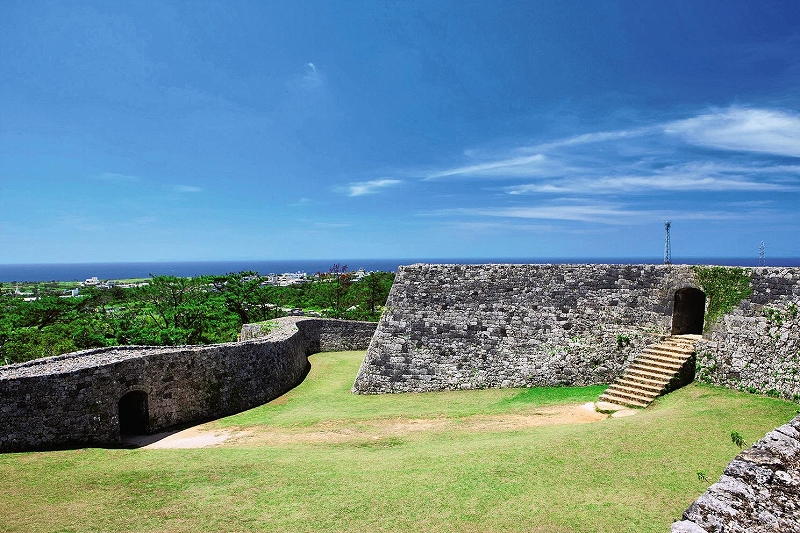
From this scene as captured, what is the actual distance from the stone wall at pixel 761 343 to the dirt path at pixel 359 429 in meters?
4.10

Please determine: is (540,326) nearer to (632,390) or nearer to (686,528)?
(632,390)

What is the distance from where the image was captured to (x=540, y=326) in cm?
1770

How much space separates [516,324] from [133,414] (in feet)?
45.0

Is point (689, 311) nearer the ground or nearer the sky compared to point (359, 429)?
nearer the sky

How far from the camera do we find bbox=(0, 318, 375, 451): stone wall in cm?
1185

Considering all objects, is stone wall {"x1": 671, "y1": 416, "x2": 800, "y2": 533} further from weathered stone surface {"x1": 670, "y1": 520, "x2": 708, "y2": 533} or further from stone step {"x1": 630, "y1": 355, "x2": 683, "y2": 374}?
stone step {"x1": 630, "y1": 355, "x2": 683, "y2": 374}

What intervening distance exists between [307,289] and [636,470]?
153 feet

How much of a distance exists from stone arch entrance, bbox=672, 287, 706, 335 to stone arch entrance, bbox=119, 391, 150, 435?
18.2 m

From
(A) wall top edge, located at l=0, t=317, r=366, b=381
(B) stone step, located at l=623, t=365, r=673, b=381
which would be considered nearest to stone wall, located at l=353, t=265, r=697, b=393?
(B) stone step, located at l=623, t=365, r=673, b=381

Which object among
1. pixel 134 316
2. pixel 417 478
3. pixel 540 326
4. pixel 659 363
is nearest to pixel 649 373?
pixel 659 363

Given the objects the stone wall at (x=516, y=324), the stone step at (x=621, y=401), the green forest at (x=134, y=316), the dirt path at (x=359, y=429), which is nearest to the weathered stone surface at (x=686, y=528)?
the dirt path at (x=359, y=429)

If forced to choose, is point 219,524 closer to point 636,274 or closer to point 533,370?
point 533,370

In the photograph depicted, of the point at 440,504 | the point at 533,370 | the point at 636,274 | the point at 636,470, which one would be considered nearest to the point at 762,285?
the point at 636,274

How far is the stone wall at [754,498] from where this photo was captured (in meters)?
2.98
